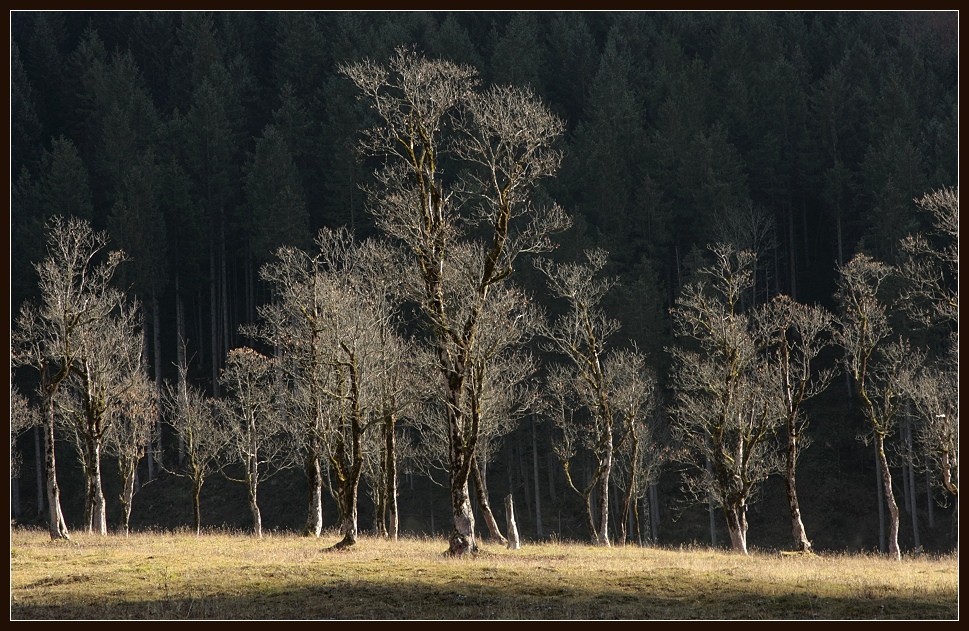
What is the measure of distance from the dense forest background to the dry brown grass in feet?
109

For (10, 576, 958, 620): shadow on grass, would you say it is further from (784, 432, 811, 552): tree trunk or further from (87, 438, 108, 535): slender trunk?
(87, 438, 108, 535): slender trunk

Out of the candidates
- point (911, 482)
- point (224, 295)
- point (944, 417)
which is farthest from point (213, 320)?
point (944, 417)

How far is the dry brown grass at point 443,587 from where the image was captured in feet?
54.7

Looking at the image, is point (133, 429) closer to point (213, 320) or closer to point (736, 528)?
point (736, 528)

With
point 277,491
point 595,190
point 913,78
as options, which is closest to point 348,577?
point 277,491

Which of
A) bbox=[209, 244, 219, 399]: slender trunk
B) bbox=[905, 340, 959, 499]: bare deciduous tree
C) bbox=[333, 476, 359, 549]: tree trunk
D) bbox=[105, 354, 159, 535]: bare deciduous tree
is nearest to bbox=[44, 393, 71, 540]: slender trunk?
bbox=[105, 354, 159, 535]: bare deciduous tree

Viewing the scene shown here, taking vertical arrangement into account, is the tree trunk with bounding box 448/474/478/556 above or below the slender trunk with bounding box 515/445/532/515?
above

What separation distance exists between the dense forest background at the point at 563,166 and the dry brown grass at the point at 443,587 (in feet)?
109

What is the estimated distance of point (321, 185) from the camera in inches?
3356

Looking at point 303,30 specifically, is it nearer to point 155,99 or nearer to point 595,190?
point 155,99

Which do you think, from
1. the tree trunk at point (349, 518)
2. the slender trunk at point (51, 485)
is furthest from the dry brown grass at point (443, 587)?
the slender trunk at point (51, 485)

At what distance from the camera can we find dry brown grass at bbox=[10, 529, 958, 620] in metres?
16.7

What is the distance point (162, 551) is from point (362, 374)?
965 cm

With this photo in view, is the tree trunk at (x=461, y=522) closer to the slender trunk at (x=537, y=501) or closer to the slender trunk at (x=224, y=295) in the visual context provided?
the slender trunk at (x=537, y=501)
